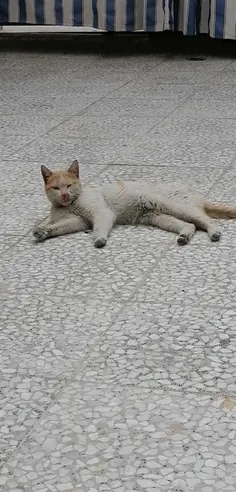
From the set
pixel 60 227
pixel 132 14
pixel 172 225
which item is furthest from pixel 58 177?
pixel 132 14

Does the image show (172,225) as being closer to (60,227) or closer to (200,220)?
(200,220)

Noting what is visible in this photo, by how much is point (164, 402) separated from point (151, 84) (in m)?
4.16

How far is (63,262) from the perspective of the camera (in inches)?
112

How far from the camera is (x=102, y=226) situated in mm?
2988

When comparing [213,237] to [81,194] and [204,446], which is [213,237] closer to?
[81,194]

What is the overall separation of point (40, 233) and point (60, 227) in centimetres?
8

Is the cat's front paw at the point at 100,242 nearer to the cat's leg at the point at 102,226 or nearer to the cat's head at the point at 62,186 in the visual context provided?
the cat's leg at the point at 102,226

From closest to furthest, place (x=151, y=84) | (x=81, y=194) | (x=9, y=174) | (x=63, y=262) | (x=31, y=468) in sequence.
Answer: (x=31, y=468), (x=63, y=262), (x=81, y=194), (x=9, y=174), (x=151, y=84)

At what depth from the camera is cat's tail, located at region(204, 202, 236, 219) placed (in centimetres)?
314

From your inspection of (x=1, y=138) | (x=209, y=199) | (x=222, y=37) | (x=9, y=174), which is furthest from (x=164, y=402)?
(x=222, y=37)

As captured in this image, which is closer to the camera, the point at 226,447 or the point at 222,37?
the point at 226,447

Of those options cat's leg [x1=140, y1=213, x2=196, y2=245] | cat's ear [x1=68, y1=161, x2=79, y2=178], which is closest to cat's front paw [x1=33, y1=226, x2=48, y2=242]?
cat's ear [x1=68, y1=161, x2=79, y2=178]

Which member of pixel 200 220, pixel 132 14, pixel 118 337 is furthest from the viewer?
pixel 132 14

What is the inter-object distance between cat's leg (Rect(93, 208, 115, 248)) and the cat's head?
119 millimetres
